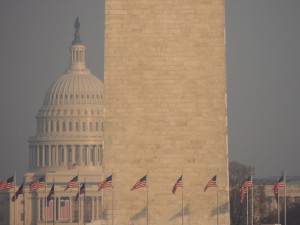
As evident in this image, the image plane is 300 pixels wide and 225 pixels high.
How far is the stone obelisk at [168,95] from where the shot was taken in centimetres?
5928

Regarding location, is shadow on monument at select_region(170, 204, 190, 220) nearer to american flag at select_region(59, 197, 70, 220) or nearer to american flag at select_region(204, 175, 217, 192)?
american flag at select_region(204, 175, 217, 192)

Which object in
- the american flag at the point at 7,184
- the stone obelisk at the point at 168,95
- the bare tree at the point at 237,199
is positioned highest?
the stone obelisk at the point at 168,95

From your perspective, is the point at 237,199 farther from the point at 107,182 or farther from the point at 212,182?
the point at 107,182

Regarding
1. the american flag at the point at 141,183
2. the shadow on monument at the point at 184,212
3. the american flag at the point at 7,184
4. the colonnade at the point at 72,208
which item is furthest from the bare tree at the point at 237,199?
the colonnade at the point at 72,208

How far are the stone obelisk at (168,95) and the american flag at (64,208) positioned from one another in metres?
135

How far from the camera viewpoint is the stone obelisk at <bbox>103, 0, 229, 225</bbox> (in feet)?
194

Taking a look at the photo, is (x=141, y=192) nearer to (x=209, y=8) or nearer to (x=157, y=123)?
(x=157, y=123)

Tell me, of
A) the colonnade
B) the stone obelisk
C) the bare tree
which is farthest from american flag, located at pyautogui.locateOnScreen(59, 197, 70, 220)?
the stone obelisk

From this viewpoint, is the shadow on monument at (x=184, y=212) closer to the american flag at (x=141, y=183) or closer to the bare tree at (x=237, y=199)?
the american flag at (x=141, y=183)

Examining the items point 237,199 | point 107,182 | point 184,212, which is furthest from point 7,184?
point 237,199

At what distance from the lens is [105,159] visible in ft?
196

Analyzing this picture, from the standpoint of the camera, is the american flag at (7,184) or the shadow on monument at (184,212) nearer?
the shadow on monument at (184,212)

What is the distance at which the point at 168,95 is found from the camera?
195 ft

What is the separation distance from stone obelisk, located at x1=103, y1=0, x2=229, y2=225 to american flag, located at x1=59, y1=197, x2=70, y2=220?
441 feet
